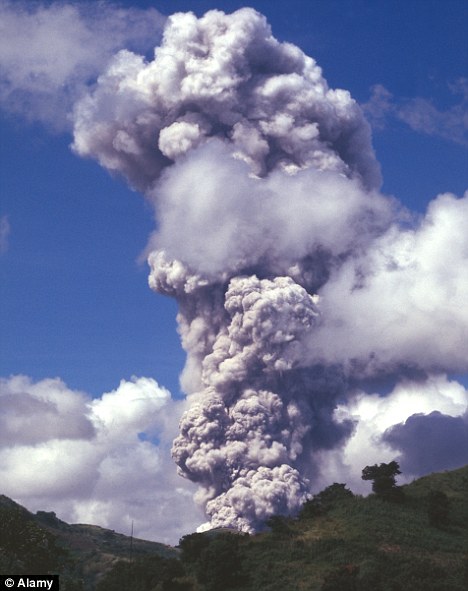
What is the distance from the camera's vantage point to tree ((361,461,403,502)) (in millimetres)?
63906

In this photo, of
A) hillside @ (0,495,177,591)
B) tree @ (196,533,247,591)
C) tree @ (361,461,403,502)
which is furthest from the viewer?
tree @ (361,461,403,502)

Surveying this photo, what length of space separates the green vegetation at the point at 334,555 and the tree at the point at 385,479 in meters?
0.41

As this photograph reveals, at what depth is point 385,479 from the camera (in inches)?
2559

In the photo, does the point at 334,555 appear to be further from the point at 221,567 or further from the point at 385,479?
the point at 385,479

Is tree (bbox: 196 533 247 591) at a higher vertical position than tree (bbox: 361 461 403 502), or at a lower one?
lower

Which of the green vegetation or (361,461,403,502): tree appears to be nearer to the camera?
the green vegetation

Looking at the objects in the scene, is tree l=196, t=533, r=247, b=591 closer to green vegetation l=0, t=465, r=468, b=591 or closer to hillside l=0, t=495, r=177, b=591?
green vegetation l=0, t=465, r=468, b=591

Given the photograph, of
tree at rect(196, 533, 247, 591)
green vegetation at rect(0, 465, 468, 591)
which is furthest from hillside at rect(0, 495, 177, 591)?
tree at rect(196, 533, 247, 591)

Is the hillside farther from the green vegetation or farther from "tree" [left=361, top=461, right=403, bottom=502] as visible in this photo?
"tree" [left=361, top=461, right=403, bottom=502]

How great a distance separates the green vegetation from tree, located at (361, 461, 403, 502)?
1.35 feet

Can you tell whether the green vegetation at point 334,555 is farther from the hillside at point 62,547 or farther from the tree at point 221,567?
the hillside at point 62,547

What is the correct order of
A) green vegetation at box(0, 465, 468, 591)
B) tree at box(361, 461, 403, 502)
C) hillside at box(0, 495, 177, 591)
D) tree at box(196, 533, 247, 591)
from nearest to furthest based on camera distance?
1. green vegetation at box(0, 465, 468, 591)
2. tree at box(196, 533, 247, 591)
3. hillside at box(0, 495, 177, 591)
4. tree at box(361, 461, 403, 502)

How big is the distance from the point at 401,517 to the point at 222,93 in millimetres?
102666

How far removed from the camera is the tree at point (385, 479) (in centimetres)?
6391
